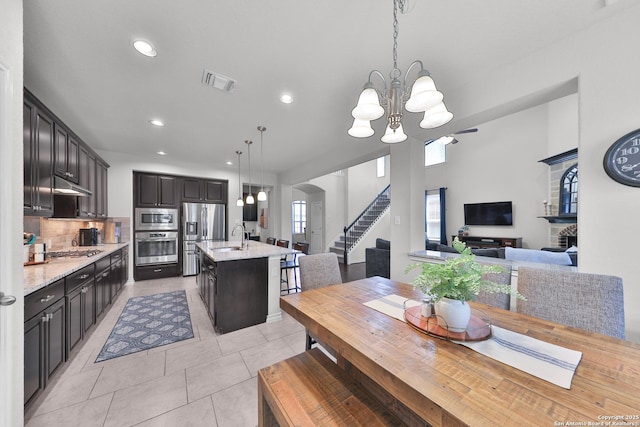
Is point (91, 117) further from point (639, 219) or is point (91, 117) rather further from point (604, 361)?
point (639, 219)

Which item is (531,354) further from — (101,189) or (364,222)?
(364,222)

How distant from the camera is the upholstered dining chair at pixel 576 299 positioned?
48.3 inches

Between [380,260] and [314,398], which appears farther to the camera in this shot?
[380,260]

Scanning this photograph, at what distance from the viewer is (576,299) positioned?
1.32 meters

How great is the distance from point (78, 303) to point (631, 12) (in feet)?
16.5

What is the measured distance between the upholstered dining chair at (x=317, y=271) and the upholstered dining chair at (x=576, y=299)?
133cm

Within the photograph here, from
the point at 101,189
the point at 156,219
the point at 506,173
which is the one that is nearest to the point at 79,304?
the point at 101,189

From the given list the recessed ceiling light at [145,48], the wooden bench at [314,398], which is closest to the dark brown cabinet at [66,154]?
the recessed ceiling light at [145,48]

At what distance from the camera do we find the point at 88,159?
141 inches

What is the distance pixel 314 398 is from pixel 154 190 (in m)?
5.50

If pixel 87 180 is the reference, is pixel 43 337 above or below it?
below

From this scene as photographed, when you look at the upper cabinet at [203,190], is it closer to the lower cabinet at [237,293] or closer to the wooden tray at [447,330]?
the lower cabinet at [237,293]

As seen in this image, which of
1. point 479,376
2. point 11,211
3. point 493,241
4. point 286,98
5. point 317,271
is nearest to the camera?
point 479,376

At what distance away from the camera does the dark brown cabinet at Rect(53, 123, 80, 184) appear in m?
2.58
